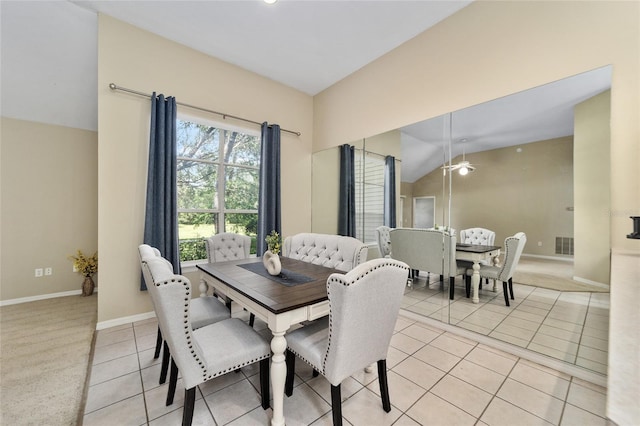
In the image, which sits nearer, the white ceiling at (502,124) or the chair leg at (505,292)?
the white ceiling at (502,124)

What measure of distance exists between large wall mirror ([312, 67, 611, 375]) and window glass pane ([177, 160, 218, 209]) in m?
2.75

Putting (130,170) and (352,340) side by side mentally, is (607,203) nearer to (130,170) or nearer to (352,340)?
(352,340)

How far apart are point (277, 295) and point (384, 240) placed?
6.85ft

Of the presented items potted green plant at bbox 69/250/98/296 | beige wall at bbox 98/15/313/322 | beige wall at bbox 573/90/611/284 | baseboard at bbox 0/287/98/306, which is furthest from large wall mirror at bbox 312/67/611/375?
baseboard at bbox 0/287/98/306

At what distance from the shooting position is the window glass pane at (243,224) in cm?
364

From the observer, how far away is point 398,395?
65.9 inches

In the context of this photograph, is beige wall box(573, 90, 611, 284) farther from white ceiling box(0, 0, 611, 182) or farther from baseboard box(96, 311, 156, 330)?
baseboard box(96, 311, 156, 330)

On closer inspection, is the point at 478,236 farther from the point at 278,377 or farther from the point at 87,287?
the point at 87,287

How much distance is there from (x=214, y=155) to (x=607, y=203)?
4.05 m

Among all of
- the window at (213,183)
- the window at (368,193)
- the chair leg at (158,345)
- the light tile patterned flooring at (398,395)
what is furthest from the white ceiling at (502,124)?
the chair leg at (158,345)

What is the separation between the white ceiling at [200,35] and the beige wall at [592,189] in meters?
1.56

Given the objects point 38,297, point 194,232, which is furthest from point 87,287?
point 194,232

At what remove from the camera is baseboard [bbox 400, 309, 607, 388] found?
1784 millimetres

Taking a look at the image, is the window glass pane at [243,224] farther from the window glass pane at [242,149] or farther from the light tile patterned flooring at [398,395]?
the light tile patterned flooring at [398,395]
